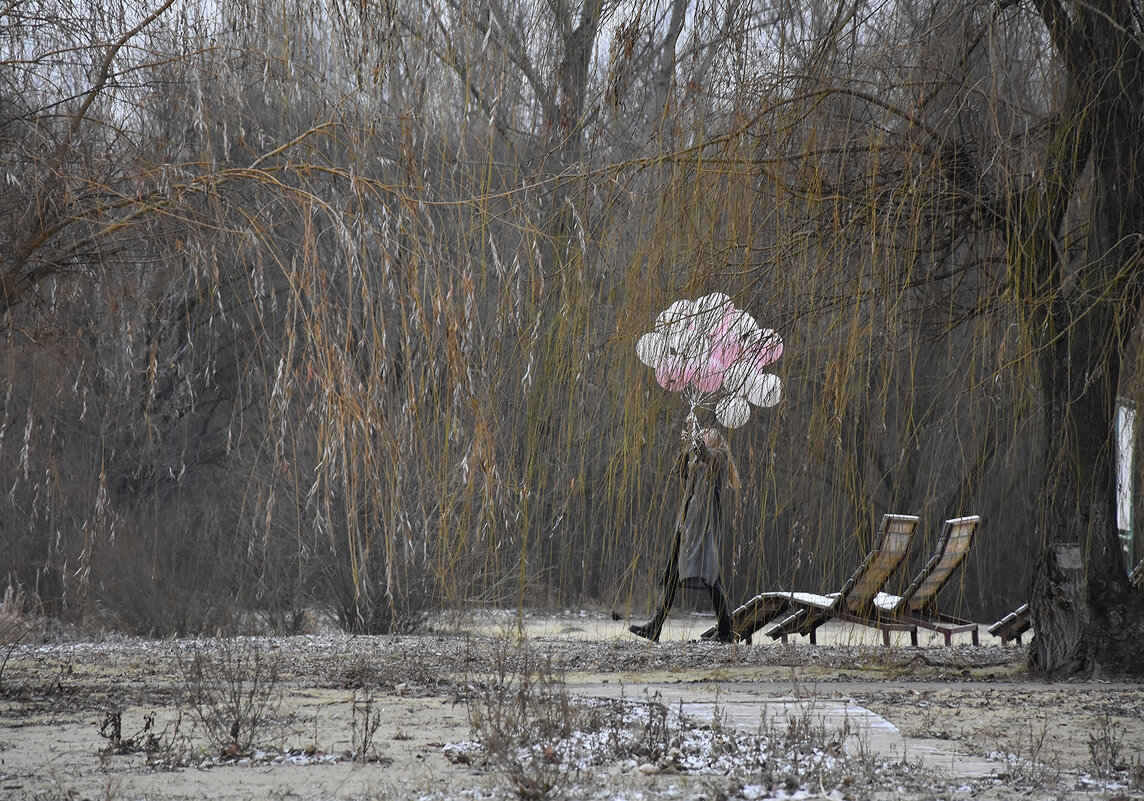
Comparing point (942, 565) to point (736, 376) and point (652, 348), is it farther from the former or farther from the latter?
point (652, 348)

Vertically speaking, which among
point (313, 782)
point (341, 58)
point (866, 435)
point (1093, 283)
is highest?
point (341, 58)

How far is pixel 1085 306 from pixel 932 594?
3.99 meters

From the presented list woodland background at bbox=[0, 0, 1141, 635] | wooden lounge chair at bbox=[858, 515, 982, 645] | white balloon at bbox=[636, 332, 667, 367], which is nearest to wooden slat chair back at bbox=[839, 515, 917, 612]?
wooden lounge chair at bbox=[858, 515, 982, 645]

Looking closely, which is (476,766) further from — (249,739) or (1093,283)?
(1093,283)

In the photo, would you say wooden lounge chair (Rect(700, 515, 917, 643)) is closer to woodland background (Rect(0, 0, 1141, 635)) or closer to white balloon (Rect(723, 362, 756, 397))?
woodland background (Rect(0, 0, 1141, 635))

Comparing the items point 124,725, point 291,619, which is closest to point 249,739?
point 124,725

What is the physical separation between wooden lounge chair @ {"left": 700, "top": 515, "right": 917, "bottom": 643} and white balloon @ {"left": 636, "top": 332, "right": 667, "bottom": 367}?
329cm

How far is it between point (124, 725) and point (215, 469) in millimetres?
11795

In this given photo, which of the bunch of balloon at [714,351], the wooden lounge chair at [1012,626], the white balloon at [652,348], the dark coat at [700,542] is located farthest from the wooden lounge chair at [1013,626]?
the white balloon at [652,348]

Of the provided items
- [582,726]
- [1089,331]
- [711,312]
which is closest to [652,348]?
[711,312]

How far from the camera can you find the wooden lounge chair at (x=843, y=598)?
8000 millimetres

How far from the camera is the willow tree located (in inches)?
181

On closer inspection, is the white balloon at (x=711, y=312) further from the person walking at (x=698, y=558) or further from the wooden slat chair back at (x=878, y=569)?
the wooden slat chair back at (x=878, y=569)

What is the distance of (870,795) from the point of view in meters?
3.16
